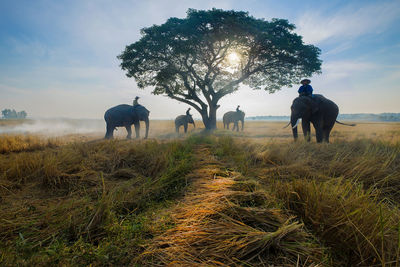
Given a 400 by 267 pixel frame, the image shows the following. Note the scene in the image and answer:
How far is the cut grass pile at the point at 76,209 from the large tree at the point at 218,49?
1286cm

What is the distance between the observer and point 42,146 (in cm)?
605

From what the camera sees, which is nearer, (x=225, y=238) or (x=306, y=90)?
(x=225, y=238)

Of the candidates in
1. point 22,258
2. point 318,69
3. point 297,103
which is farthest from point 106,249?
point 318,69

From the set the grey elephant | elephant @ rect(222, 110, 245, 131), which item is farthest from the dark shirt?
elephant @ rect(222, 110, 245, 131)

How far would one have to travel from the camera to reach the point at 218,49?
50.1 ft

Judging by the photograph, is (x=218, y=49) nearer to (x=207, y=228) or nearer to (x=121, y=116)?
(x=121, y=116)

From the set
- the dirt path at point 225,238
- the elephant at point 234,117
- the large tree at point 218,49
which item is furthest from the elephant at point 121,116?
the elephant at point 234,117

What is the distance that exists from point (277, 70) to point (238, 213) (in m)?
17.6

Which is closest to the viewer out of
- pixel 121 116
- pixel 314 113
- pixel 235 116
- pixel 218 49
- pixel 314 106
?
pixel 314 106

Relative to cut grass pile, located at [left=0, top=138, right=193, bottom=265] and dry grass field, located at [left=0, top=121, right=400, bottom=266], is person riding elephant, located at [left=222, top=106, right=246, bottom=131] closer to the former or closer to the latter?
cut grass pile, located at [left=0, top=138, right=193, bottom=265]

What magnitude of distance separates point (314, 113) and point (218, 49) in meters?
11.1

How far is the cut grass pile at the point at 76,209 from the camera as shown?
3.61 feet

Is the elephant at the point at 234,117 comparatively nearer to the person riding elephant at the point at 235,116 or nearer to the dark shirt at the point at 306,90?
the person riding elephant at the point at 235,116

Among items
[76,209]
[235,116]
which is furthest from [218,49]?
[76,209]
